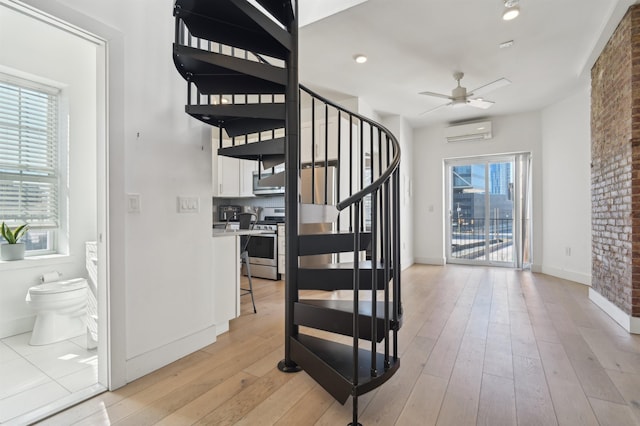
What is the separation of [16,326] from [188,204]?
1889mm

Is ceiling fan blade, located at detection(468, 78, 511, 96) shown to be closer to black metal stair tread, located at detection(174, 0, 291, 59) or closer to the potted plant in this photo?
black metal stair tread, located at detection(174, 0, 291, 59)

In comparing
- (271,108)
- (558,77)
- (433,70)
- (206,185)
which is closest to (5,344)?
(206,185)

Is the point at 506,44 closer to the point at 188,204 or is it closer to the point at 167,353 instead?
the point at 188,204

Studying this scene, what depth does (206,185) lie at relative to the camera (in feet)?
7.66

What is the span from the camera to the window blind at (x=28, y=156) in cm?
267

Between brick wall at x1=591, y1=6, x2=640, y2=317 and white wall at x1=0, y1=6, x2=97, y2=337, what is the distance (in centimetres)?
478

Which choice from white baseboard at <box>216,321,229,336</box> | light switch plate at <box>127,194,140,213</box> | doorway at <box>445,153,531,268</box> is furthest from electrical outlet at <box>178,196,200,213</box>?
doorway at <box>445,153,531,268</box>

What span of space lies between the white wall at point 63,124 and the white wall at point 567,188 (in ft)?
19.8

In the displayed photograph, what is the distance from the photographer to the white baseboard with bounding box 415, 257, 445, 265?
5.91m

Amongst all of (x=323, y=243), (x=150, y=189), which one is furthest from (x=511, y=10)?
(x=150, y=189)

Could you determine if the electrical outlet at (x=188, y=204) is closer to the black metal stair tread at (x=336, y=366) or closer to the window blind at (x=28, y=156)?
the black metal stair tread at (x=336, y=366)

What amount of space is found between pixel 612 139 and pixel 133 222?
4279 mm

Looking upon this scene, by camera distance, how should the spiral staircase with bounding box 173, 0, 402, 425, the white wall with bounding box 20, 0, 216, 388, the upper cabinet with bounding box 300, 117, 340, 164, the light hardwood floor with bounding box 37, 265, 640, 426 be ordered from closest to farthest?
the light hardwood floor with bounding box 37, 265, 640, 426, the spiral staircase with bounding box 173, 0, 402, 425, the white wall with bounding box 20, 0, 216, 388, the upper cabinet with bounding box 300, 117, 340, 164

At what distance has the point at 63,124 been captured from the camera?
295cm
